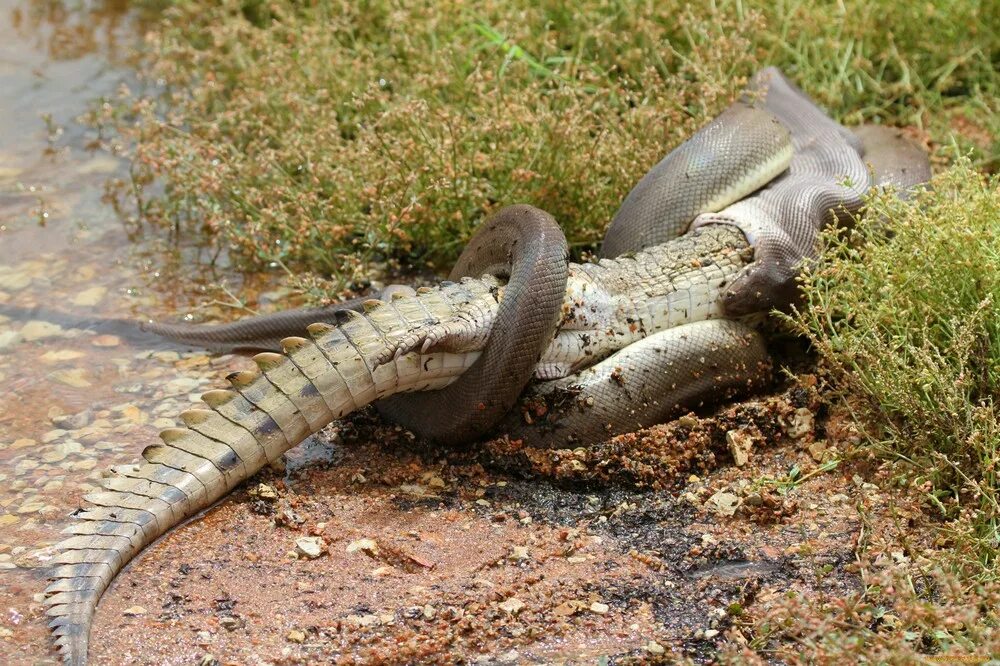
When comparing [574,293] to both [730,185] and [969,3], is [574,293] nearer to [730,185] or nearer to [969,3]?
[730,185]

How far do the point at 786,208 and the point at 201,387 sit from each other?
2761 mm

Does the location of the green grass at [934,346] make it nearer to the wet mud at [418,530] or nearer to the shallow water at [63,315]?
the wet mud at [418,530]

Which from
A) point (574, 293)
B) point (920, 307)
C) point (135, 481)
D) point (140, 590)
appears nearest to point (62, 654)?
point (140, 590)

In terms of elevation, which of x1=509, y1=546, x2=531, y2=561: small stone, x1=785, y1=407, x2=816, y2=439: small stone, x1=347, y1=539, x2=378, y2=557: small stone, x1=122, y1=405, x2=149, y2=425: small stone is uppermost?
x1=785, y1=407, x2=816, y2=439: small stone

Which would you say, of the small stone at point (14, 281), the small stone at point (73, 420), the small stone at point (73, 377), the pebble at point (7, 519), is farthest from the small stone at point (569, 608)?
the small stone at point (14, 281)

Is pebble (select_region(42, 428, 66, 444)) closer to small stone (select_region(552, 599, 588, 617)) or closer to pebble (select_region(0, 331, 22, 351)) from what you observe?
pebble (select_region(0, 331, 22, 351))

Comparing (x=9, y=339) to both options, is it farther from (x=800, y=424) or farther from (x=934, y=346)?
(x=934, y=346)

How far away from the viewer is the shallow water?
4.46m

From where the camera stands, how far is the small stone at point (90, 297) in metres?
5.94

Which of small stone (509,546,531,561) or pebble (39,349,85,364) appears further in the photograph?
pebble (39,349,85,364)

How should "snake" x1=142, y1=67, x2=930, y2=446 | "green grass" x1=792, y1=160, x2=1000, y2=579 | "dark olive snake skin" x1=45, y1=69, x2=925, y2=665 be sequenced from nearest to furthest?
"green grass" x1=792, y1=160, x2=1000, y2=579 → "dark olive snake skin" x1=45, y1=69, x2=925, y2=665 → "snake" x1=142, y1=67, x2=930, y2=446

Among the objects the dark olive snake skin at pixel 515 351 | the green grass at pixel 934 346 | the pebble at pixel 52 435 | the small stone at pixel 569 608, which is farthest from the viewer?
the pebble at pixel 52 435

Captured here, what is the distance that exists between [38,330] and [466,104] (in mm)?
2382

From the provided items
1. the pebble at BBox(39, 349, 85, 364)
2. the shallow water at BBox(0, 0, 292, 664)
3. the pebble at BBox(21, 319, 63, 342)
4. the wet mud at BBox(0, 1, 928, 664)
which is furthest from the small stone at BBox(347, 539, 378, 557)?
the pebble at BBox(21, 319, 63, 342)
